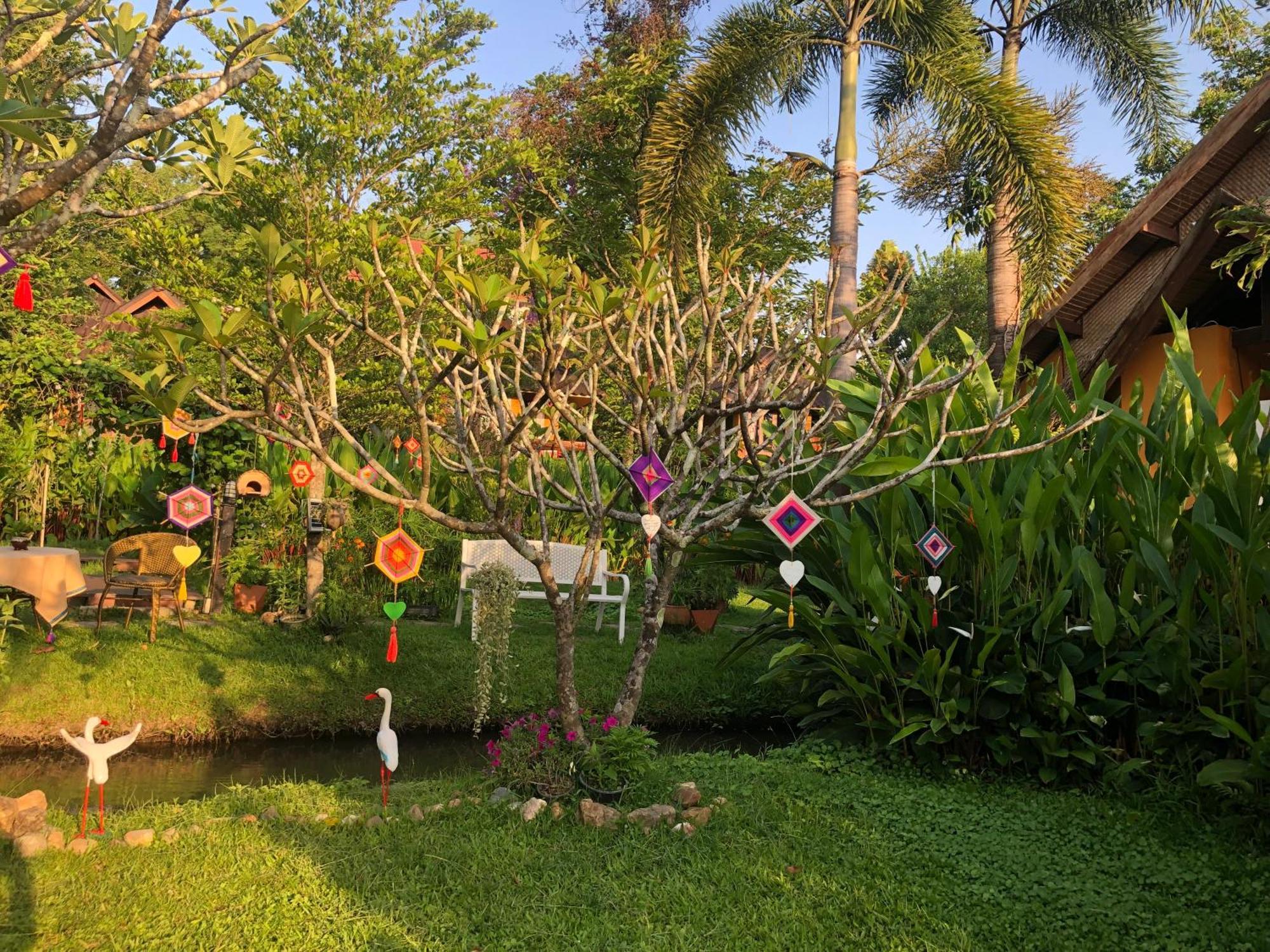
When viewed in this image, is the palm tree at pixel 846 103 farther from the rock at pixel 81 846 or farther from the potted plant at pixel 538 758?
the rock at pixel 81 846

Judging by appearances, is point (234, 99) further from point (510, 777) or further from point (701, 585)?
point (510, 777)

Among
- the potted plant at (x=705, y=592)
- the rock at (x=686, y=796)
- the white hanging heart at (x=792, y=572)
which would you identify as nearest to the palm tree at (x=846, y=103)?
the potted plant at (x=705, y=592)

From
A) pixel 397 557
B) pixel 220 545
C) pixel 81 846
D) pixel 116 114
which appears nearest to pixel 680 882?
pixel 397 557

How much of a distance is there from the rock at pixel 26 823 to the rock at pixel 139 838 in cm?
33

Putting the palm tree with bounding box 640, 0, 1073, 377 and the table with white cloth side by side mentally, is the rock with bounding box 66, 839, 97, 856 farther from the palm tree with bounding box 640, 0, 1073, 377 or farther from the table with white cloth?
the palm tree with bounding box 640, 0, 1073, 377

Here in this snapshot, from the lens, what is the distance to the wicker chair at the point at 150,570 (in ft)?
23.1

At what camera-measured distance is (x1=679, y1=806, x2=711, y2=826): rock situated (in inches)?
160

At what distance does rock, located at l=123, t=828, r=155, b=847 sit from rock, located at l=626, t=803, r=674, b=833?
196cm

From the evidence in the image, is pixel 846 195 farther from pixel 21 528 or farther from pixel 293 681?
pixel 21 528

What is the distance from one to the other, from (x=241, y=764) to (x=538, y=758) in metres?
2.59

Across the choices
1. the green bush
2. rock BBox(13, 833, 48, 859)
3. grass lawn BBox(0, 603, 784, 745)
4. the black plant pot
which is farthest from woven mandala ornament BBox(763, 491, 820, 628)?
rock BBox(13, 833, 48, 859)

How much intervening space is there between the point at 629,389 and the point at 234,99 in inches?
282

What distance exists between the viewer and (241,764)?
5.89m

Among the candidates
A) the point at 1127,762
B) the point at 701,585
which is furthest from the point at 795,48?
the point at 1127,762
